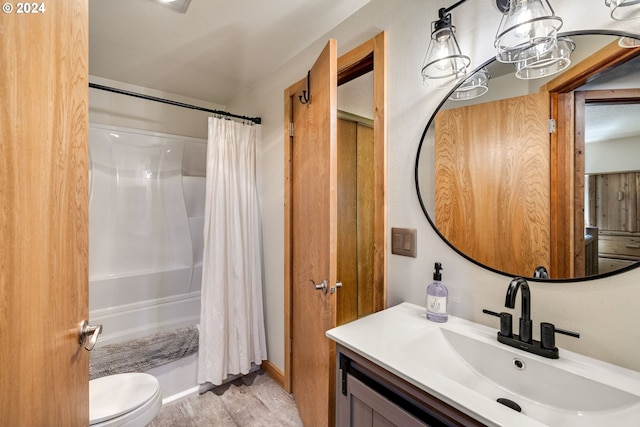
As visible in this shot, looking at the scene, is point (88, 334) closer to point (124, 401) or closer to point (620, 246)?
point (124, 401)

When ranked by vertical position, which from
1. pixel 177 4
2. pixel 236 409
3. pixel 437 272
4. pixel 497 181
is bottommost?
pixel 236 409

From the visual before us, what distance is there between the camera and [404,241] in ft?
4.29

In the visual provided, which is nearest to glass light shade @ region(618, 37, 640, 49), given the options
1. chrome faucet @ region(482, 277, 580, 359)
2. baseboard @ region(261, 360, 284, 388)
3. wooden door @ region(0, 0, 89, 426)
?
chrome faucet @ region(482, 277, 580, 359)

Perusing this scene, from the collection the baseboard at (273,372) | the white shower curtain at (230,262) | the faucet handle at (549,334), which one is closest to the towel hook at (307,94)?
the white shower curtain at (230,262)

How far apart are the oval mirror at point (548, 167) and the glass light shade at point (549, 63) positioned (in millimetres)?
17

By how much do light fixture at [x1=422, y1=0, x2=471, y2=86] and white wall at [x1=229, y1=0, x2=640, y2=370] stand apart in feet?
0.17

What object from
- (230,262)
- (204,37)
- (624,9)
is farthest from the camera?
(230,262)

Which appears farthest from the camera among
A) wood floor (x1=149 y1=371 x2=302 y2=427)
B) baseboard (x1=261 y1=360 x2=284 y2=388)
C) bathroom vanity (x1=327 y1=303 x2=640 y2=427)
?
baseboard (x1=261 y1=360 x2=284 y2=388)

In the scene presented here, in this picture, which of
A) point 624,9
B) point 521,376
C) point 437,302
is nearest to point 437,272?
point 437,302

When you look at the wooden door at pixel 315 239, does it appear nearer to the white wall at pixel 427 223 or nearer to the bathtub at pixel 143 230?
the white wall at pixel 427 223

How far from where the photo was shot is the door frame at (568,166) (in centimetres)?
85

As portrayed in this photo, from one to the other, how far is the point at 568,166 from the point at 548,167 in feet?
0.16

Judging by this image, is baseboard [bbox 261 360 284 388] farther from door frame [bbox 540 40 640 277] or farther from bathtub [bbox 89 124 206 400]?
door frame [bbox 540 40 640 277]

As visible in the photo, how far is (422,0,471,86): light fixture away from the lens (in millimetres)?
1062
